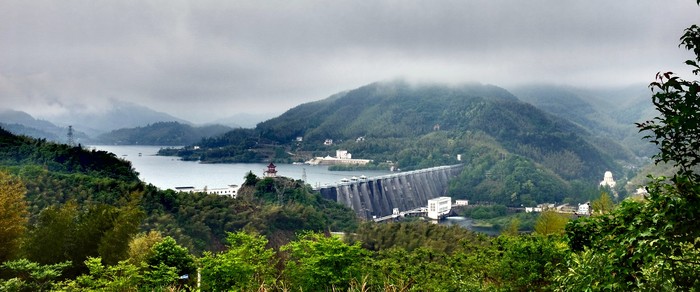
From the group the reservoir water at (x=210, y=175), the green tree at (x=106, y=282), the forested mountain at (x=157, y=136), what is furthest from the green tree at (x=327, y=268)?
the forested mountain at (x=157, y=136)

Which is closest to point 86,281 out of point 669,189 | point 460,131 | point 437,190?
point 669,189

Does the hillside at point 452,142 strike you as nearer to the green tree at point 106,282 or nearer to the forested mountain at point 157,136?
the forested mountain at point 157,136

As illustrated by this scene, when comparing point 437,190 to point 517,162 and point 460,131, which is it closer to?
point 517,162

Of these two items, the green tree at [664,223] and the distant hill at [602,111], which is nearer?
the green tree at [664,223]

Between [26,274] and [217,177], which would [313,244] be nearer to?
[26,274]

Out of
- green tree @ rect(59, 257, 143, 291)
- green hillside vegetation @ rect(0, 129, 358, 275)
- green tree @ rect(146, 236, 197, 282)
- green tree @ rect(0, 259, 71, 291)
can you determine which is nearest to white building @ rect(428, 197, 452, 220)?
green hillside vegetation @ rect(0, 129, 358, 275)

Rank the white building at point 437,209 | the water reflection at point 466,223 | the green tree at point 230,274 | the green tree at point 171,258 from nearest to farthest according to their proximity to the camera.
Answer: the green tree at point 230,274 → the green tree at point 171,258 → the water reflection at point 466,223 → the white building at point 437,209
